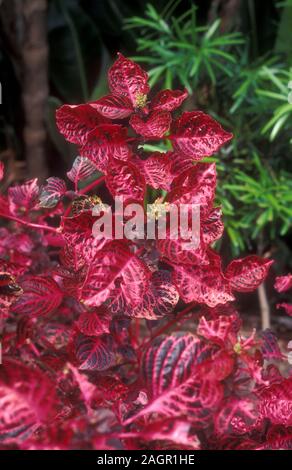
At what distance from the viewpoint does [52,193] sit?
505mm

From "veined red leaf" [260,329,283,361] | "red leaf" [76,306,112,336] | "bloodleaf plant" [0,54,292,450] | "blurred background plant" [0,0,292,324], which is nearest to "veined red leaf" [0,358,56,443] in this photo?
"bloodleaf plant" [0,54,292,450]

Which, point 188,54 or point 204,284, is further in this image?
point 188,54

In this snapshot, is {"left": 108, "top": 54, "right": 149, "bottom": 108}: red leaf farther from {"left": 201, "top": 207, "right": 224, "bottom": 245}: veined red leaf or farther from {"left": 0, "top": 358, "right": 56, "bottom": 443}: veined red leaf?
{"left": 0, "top": 358, "right": 56, "bottom": 443}: veined red leaf

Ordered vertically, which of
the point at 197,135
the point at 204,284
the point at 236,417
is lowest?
the point at 236,417

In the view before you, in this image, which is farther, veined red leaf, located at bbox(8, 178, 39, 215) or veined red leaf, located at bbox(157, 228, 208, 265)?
veined red leaf, located at bbox(8, 178, 39, 215)

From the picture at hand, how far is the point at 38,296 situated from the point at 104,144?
15cm

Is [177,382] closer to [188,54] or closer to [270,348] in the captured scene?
[270,348]

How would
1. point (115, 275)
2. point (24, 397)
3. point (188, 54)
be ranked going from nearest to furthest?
1. point (24, 397)
2. point (115, 275)
3. point (188, 54)

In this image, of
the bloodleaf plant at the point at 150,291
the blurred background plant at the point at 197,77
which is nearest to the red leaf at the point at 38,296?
the bloodleaf plant at the point at 150,291

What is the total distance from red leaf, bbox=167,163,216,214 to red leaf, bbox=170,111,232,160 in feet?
0.05

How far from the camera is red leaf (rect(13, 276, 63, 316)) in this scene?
509 mm

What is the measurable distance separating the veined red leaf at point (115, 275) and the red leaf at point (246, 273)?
0.09 metres

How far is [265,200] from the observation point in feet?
3.33

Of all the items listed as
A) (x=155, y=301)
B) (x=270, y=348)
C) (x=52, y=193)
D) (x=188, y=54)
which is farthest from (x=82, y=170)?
(x=188, y=54)
